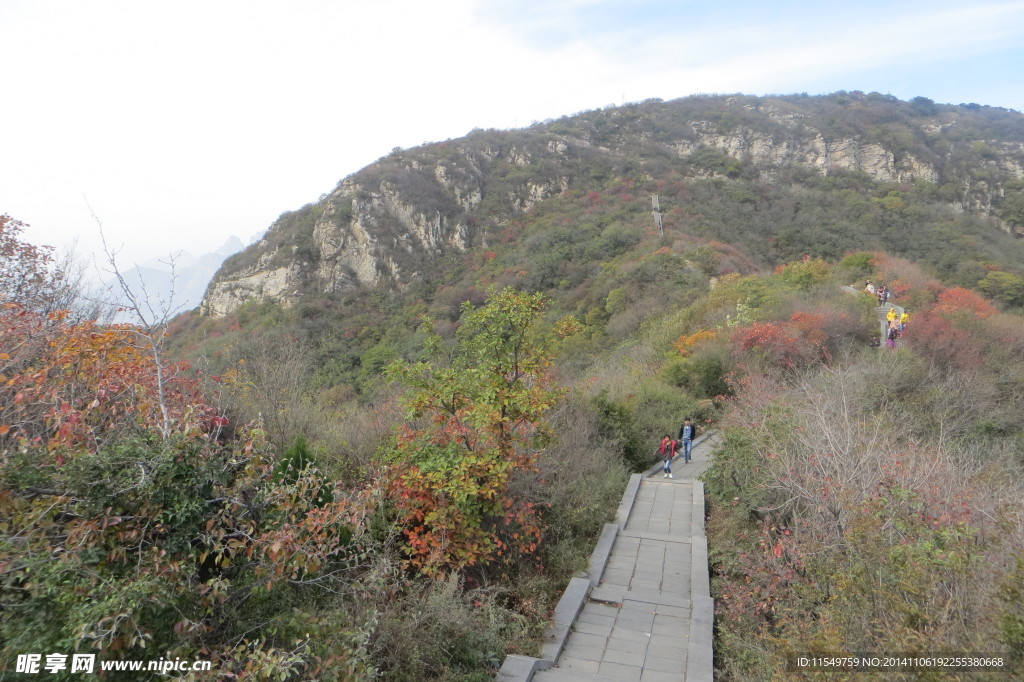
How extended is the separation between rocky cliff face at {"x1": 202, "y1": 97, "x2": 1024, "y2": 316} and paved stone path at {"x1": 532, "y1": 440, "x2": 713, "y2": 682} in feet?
100

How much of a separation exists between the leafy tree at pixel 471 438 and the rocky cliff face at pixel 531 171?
30.6 m

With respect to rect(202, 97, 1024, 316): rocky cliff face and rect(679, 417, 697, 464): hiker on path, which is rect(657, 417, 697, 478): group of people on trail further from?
rect(202, 97, 1024, 316): rocky cliff face

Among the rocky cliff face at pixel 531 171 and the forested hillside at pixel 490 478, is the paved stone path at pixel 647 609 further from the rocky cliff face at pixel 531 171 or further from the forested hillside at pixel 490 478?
the rocky cliff face at pixel 531 171

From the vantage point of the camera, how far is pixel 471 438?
6840mm

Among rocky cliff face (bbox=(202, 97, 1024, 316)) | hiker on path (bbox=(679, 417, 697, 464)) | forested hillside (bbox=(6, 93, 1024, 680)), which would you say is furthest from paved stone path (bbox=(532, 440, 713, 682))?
rocky cliff face (bbox=(202, 97, 1024, 316))

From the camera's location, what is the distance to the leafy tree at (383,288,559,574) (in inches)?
247

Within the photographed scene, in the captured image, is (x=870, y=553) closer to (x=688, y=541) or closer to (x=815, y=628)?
(x=815, y=628)

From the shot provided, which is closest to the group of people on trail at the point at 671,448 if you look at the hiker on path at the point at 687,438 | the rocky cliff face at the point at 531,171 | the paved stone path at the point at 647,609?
the hiker on path at the point at 687,438

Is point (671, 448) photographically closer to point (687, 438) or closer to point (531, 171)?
point (687, 438)

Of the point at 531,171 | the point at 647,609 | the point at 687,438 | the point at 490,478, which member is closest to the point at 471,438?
the point at 490,478

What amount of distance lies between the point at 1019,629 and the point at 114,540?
211 inches

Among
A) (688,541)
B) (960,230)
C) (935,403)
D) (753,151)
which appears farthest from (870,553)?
(753,151)

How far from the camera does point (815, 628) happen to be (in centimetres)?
432

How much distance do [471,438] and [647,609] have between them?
9.51 ft
